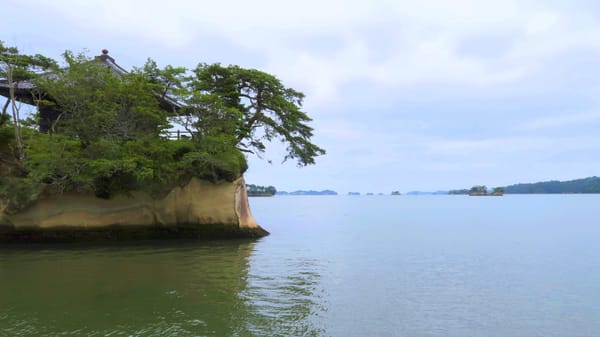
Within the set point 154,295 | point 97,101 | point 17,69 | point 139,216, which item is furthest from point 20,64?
point 154,295

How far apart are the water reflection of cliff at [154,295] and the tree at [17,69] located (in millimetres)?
5831

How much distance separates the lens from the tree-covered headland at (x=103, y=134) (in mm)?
16594

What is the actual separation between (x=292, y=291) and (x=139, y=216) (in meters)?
11.9

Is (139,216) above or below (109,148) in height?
below

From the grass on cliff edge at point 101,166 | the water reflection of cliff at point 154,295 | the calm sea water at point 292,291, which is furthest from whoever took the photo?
the grass on cliff edge at point 101,166

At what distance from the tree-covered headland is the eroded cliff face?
Answer: 1.84ft

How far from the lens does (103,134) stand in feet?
58.1

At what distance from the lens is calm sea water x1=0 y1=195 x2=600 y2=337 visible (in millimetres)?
7465

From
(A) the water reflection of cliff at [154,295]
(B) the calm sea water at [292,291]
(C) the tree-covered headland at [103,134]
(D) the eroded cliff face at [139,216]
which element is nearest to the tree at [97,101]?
(C) the tree-covered headland at [103,134]

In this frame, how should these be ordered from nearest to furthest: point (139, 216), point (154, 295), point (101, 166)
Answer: point (154, 295), point (101, 166), point (139, 216)

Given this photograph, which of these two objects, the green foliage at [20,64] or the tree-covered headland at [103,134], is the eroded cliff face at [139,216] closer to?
the tree-covered headland at [103,134]

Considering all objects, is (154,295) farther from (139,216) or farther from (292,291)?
(139,216)

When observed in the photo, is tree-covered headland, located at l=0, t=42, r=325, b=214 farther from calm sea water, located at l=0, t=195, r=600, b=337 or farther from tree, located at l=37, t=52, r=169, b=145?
calm sea water, located at l=0, t=195, r=600, b=337

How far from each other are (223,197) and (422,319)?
1343 centimetres
